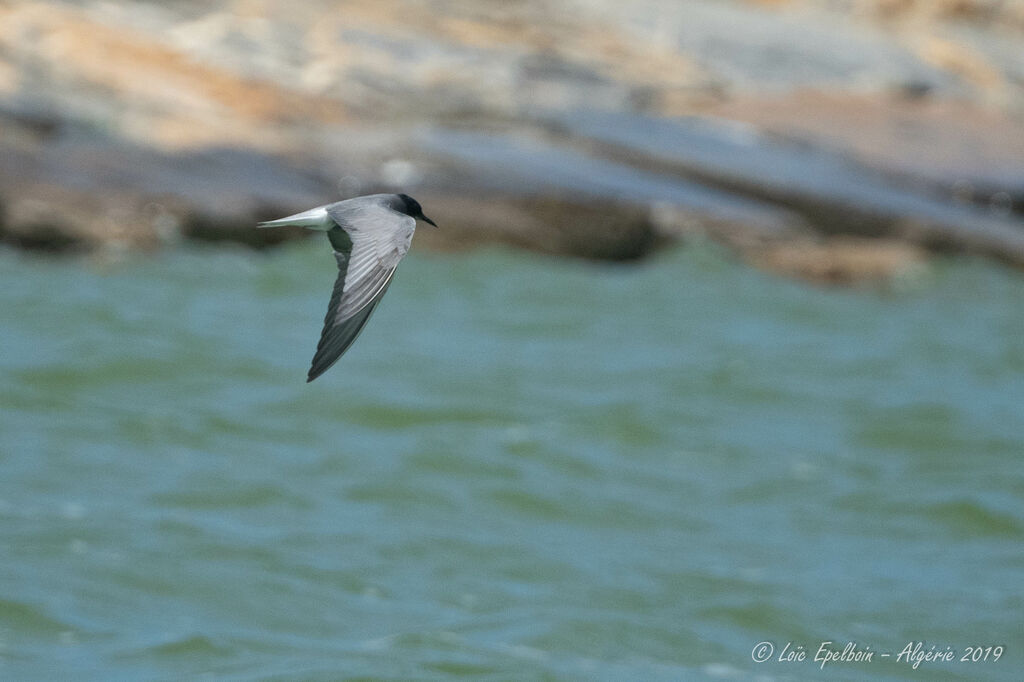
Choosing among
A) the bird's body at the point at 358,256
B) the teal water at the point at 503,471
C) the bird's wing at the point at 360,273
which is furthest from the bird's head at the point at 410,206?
the teal water at the point at 503,471

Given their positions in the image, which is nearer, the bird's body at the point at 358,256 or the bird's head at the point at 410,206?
the bird's body at the point at 358,256

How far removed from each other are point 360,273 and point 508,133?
8.64 metres

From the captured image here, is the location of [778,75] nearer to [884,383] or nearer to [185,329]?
[884,383]

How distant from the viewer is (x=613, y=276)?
39.0 ft

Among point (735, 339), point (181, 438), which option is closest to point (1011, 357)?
point (735, 339)

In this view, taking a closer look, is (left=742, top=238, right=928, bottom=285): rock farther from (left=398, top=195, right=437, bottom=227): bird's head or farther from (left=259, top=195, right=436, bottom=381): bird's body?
(left=259, top=195, right=436, bottom=381): bird's body

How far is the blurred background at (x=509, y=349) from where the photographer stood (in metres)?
6.73

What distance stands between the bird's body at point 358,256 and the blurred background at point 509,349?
6.27ft

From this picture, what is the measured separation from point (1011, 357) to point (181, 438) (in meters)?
6.10

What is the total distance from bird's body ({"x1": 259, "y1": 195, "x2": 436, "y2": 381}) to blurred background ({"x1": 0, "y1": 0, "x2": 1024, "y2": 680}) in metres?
1.91

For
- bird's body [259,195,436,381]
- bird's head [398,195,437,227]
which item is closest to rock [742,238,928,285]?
bird's head [398,195,437,227]

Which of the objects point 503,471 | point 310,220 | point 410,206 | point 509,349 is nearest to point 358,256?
point 310,220

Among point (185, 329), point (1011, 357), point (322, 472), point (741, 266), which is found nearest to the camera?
point (322, 472)

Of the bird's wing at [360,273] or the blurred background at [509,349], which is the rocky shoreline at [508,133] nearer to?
the blurred background at [509,349]
